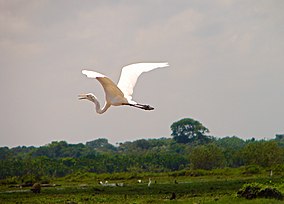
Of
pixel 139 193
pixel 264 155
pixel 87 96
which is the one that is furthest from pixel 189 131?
pixel 87 96

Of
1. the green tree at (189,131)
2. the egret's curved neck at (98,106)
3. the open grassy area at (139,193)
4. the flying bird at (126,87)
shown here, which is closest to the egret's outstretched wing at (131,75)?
the flying bird at (126,87)

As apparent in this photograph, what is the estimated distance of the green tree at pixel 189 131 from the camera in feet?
286

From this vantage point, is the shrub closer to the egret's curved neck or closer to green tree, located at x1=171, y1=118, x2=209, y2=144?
the egret's curved neck

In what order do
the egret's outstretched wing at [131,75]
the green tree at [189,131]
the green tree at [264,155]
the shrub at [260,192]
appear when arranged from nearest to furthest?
the egret's outstretched wing at [131,75], the shrub at [260,192], the green tree at [264,155], the green tree at [189,131]

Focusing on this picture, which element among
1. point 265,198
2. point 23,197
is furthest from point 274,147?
point 265,198

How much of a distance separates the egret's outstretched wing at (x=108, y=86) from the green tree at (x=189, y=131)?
239 ft

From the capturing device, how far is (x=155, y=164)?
54.8 meters

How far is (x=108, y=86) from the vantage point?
12.3 m

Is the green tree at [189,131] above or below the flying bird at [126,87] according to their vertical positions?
above

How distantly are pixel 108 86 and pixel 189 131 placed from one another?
76915 millimetres

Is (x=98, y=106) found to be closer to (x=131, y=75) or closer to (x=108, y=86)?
(x=131, y=75)

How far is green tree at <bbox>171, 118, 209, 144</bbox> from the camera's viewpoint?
87.2 metres

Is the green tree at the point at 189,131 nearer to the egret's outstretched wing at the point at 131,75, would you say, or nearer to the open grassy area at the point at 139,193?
the open grassy area at the point at 139,193

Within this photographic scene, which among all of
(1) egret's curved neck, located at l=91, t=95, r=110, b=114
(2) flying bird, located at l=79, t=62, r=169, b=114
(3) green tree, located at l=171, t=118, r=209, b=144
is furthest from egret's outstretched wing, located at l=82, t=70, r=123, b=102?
(3) green tree, located at l=171, t=118, r=209, b=144
